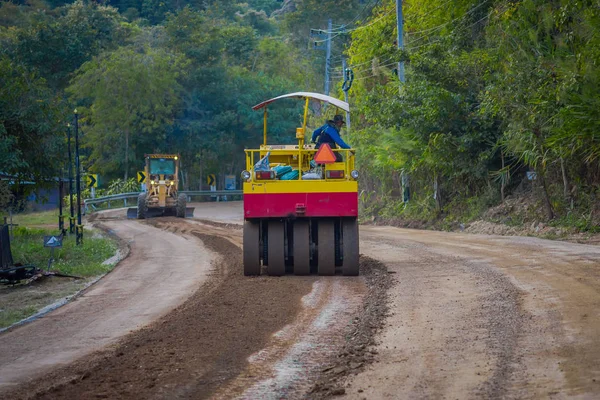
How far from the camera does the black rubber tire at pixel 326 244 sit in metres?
14.7

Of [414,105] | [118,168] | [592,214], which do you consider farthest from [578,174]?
[118,168]

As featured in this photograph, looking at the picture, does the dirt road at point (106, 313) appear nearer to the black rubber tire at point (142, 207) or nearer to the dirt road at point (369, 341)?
the dirt road at point (369, 341)

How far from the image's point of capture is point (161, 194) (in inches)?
1591

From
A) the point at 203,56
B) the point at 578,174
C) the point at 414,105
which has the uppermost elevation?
the point at 203,56

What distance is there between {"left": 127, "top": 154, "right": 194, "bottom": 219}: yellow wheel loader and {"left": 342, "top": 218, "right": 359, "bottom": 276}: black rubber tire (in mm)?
25960

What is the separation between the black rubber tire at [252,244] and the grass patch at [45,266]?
10.4 ft

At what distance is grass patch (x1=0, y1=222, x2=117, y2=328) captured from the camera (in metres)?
13.5

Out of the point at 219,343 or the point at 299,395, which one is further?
the point at 219,343

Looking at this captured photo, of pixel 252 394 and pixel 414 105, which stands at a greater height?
pixel 414 105

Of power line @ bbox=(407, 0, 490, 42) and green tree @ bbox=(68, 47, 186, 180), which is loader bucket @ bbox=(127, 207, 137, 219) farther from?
green tree @ bbox=(68, 47, 186, 180)

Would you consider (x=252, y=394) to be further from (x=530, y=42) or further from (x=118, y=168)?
(x=118, y=168)

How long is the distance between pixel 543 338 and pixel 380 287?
4588mm

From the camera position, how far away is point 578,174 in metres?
23.8

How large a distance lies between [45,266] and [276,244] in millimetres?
8418
